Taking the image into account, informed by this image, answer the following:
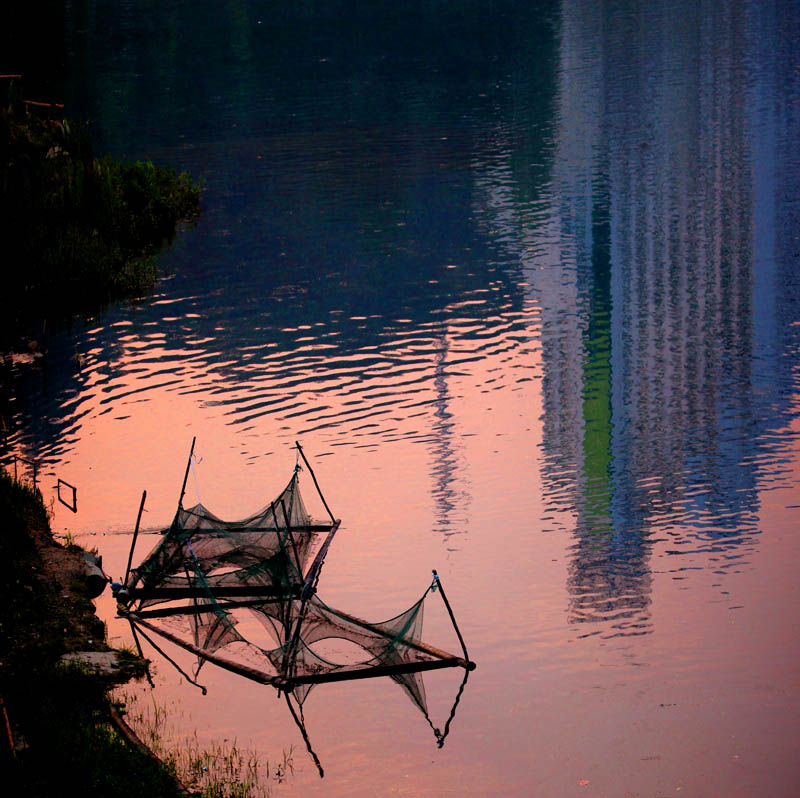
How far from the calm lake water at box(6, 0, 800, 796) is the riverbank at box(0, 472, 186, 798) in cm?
120

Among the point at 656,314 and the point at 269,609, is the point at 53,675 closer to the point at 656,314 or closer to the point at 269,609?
the point at 269,609

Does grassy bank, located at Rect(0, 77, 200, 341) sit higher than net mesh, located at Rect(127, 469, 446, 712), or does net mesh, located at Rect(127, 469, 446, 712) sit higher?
grassy bank, located at Rect(0, 77, 200, 341)

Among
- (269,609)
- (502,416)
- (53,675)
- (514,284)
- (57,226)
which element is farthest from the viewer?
(514,284)

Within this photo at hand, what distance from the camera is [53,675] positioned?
17094mm

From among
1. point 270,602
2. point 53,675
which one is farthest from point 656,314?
point 53,675

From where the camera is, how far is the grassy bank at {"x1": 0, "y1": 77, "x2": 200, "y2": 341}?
105 ft

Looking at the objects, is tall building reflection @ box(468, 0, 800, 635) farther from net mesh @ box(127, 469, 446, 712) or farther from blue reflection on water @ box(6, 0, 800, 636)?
net mesh @ box(127, 469, 446, 712)

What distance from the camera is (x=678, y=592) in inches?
873

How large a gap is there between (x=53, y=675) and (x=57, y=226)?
73.0ft

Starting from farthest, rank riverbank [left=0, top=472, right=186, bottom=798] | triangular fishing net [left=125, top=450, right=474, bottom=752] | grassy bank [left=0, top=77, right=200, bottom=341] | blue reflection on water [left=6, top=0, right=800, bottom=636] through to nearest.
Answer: grassy bank [left=0, top=77, right=200, bottom=341] < blue reflection on water [left=6, top=0, right=800, bottom=636] < triangular fishing net [left=125, top=450, right=474, bottom=752] < riverbank [left=0, top=472, right=186, bottom=798]

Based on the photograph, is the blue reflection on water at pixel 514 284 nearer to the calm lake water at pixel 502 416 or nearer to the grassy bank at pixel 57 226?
the calm lake water at pixel 502 416

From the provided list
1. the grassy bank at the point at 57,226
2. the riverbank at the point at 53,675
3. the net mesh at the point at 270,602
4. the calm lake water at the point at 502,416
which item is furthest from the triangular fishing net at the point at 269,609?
the grassy bank at the point at 57,226

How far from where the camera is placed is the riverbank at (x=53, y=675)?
562 inches

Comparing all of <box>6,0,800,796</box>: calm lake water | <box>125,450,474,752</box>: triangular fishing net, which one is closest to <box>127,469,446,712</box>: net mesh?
<box>125,450,474,752</box>: triangular fishing net
